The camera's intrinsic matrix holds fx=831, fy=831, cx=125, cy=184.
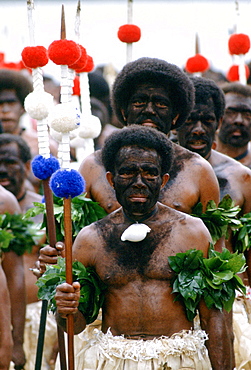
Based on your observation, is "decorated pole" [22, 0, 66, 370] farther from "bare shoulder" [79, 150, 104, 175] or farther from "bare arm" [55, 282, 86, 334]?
"bare arm" [55, 282, 86, 334]

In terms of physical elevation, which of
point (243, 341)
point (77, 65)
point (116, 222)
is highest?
point (77, 65)

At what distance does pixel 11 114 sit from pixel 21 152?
1.20m

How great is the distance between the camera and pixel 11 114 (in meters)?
9.68

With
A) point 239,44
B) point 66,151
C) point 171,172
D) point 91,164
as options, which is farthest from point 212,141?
point 66,151

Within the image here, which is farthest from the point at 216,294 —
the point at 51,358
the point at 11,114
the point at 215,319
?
the point at 11,114

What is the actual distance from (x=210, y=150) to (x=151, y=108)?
→ 1137 millimetres

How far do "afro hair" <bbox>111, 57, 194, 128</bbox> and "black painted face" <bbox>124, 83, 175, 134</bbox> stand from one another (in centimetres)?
7

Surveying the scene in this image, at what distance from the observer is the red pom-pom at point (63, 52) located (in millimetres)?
4719

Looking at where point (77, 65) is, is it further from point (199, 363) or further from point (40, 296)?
point (199, 363)

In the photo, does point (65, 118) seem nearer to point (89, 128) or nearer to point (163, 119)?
point (163, 119)

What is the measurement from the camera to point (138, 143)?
492 cm

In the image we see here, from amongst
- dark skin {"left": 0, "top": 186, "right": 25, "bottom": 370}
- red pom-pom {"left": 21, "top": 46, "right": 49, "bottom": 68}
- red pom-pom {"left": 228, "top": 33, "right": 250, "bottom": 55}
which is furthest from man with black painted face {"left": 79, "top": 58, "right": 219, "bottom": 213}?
red pom-pom {"left": 228, "top": 33, "right": 250, "bottom": 55}

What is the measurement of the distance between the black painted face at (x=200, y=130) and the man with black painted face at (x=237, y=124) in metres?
1.62

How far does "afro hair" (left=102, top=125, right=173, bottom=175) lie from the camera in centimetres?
493
